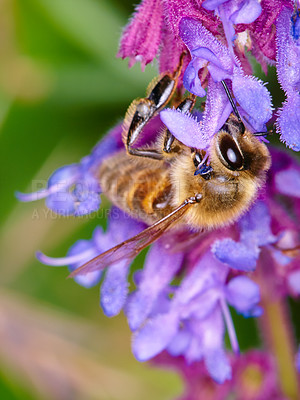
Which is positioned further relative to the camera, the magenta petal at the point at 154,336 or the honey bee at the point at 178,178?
the magenta petal at the point at 154,336

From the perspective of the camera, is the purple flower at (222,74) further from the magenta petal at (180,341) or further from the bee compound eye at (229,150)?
the magenta petal at (180,341)

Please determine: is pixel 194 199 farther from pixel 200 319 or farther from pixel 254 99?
pixel 200 319

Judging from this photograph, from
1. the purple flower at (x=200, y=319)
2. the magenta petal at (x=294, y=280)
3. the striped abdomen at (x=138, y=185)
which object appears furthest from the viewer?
the magenta petal at (x=294, y=280)

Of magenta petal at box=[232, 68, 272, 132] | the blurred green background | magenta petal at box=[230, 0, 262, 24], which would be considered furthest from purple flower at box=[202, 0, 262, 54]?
the blurred green background

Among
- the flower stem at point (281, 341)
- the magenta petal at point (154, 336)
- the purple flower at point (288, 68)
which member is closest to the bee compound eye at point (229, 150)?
the purple flower at point (288, 68)

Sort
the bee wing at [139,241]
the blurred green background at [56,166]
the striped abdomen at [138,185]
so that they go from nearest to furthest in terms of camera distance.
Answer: the bee wing at [139,241], the striped abdomen at [138,185], the blurred green background at [56,166]

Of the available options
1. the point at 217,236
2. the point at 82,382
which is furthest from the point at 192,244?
the point at 82,382
